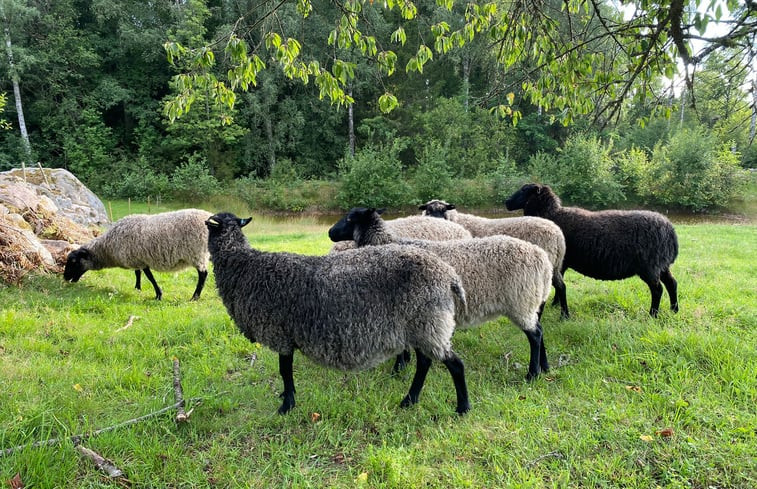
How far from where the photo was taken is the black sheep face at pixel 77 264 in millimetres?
7023

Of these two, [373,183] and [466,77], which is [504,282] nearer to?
[373,183]

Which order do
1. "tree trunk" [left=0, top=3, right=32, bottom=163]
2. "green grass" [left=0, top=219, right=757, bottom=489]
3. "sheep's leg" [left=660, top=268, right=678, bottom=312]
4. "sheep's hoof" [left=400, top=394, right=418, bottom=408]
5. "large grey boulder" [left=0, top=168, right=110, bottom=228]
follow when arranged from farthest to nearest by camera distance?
"tree trunk" [left=0, top=3, right=32, bottom=163], "large grey boulder" [left=0, top=168, right=110, bottom=228], "sheep's leg" [left=660, top=268, right=678, bottom=312], "sheep's hoof" [left=400, top=394, right=418, bottom=408], "green grass" [left=0, top=219, right=757, bottom=489]

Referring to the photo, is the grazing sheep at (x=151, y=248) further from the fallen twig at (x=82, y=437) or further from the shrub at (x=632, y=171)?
the shrub at (x=632, y=171)

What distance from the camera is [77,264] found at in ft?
23.2

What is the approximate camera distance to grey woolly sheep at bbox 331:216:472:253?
5.76m

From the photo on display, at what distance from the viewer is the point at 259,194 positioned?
28688 millimetres

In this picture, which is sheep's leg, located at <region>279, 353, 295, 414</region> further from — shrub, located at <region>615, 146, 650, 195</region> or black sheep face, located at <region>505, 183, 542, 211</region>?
shrub, located at <region>615, 146, 650, 195</region>

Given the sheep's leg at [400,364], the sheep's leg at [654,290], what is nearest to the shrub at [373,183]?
the sheep's leg at [654,290]

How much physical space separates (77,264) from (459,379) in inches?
268

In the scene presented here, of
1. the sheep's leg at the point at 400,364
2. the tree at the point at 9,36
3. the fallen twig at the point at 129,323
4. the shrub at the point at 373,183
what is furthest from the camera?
the shrub at the point at 373,183

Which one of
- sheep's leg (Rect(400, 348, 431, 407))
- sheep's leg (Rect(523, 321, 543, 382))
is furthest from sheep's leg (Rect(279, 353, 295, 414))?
sheep's leg (Rect(523, 321, 543, 382))

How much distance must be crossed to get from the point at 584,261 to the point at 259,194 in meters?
25.8

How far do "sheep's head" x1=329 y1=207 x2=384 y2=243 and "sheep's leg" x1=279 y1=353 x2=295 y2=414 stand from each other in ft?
5.53

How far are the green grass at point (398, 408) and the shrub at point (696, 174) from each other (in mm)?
25969
